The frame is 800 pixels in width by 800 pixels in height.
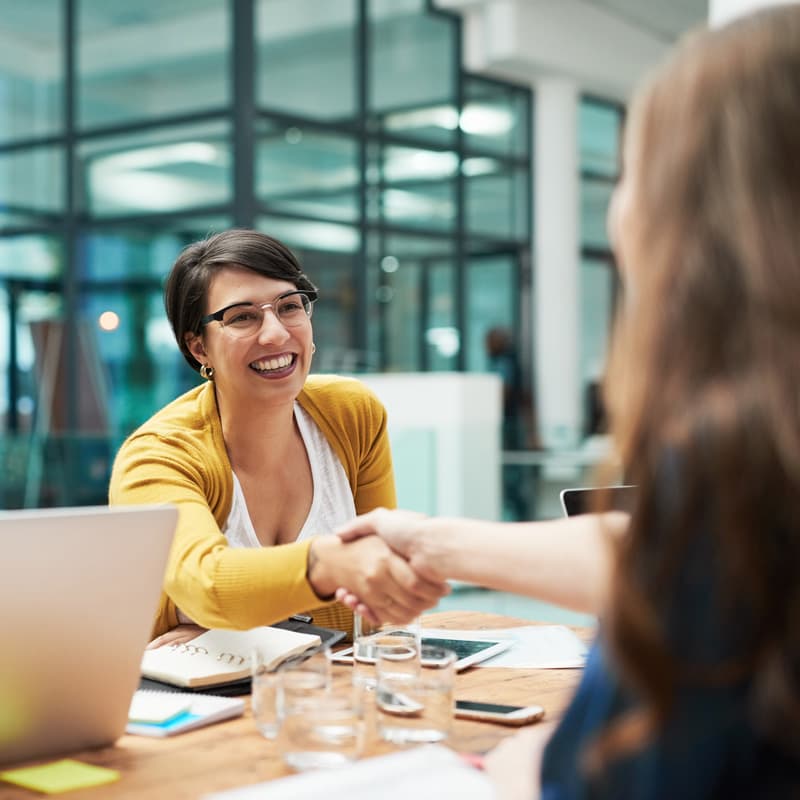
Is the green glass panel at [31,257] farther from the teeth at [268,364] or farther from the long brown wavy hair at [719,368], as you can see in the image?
the long brown wavy hair at [719,368]

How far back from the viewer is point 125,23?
797 centimetres

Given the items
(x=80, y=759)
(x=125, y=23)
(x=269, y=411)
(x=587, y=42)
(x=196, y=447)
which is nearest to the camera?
(x=80, y=759)

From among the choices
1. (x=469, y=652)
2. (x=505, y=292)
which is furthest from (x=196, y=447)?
(x=505, y=292)

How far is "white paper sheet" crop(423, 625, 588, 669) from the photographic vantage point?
6.07 feet

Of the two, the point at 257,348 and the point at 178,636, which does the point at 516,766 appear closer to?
the point at 178,636

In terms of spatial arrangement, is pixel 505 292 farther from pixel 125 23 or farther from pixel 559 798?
pixel 559 798

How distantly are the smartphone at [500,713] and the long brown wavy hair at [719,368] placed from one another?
0.68m

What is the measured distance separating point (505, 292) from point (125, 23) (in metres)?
3.69

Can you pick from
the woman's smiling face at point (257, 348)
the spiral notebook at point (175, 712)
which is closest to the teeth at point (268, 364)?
the woman's smiling face at point (257, 348)

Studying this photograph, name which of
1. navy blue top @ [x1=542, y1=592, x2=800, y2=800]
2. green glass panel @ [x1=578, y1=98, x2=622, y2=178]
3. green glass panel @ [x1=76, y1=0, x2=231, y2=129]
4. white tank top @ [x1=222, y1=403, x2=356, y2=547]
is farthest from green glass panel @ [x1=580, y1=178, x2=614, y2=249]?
navy blue top @ [x1=542, y1=592, x2=800, y2=800]

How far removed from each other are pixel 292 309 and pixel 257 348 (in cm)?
13

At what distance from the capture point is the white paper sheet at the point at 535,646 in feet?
6.07

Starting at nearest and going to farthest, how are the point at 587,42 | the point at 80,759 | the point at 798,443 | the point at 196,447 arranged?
1. the point at 798,443
2. the point at 80,759
3. the point at 196,447
4. the point at 587,42

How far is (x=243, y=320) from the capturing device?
2.32 metres
